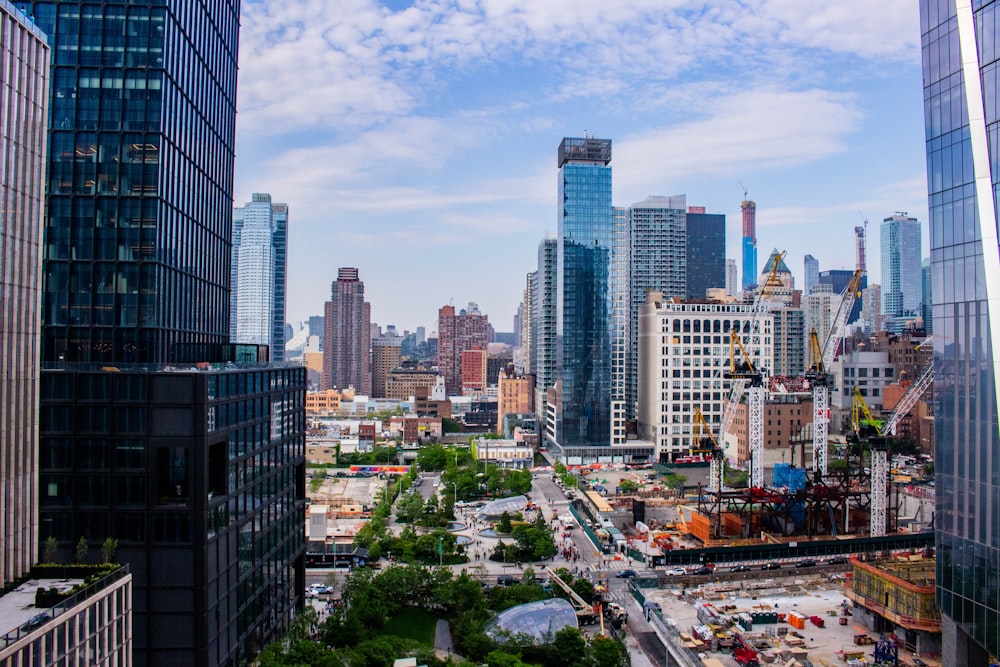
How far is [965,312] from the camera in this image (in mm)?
36094

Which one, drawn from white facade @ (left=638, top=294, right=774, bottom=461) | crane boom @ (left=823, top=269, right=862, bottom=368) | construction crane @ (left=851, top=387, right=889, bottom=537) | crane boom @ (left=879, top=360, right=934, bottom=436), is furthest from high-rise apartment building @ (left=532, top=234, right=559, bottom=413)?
construction crane @ (left=851, top=387, right=889, bottom=537)

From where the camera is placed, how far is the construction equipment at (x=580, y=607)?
56.6 meters

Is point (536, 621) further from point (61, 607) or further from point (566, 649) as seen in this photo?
point (61, 607)

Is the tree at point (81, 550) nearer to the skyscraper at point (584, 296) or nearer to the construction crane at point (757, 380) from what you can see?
the construction crane at point (757, 380)

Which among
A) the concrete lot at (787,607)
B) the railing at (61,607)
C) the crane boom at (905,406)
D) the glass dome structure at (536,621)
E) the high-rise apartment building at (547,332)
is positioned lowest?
the concrete lot at (787,607)

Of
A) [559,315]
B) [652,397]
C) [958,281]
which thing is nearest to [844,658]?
[958,281]

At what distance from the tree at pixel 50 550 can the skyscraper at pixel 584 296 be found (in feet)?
364

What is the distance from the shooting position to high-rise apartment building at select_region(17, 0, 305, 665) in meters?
37.0

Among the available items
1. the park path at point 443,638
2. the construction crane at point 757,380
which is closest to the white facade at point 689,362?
the construction crane at point 757,380

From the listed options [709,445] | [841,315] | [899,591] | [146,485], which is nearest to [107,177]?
[146,485]

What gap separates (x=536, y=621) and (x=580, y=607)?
7.09 meters

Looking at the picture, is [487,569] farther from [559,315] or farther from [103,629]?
[559,315]

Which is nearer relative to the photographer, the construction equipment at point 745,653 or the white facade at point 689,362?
the construction equipment at point 745,653

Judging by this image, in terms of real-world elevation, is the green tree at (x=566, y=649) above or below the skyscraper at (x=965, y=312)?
below
